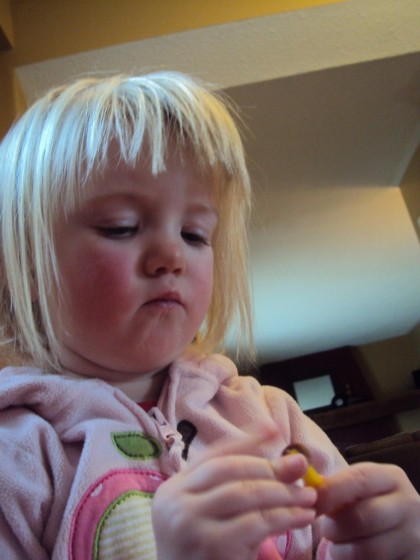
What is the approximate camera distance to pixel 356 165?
1.86m

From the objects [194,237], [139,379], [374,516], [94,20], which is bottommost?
[374,516]

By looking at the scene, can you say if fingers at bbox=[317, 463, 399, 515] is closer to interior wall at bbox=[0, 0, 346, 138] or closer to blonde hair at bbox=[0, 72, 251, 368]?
blonde hair at bbox=[0, 72, 251, 368]

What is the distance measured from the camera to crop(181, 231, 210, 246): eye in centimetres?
52

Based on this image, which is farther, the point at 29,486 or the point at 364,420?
the point at 364,420

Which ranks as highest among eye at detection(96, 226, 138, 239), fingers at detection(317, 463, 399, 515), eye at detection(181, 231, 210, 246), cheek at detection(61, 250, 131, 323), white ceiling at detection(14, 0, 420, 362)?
white ceiling at detection(14, 0, 420, 362)

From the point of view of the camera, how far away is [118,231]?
0.47m

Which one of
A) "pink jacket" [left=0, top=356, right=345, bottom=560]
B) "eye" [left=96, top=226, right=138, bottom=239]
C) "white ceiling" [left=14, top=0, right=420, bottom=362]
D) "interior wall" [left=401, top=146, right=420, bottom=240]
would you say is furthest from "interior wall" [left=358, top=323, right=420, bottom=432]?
"eye" [left=96, top=226, right=138, bottom=239]

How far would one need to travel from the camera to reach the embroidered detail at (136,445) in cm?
42

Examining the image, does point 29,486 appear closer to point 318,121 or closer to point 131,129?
point 131,129

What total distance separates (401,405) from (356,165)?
2.29m

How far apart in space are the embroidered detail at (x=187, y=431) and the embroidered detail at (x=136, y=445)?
1.5 inches

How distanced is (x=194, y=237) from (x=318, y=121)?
1058 millimetres

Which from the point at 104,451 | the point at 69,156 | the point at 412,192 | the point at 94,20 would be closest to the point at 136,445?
the point at 104,451

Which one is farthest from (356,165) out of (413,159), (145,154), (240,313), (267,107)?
(145,154)
